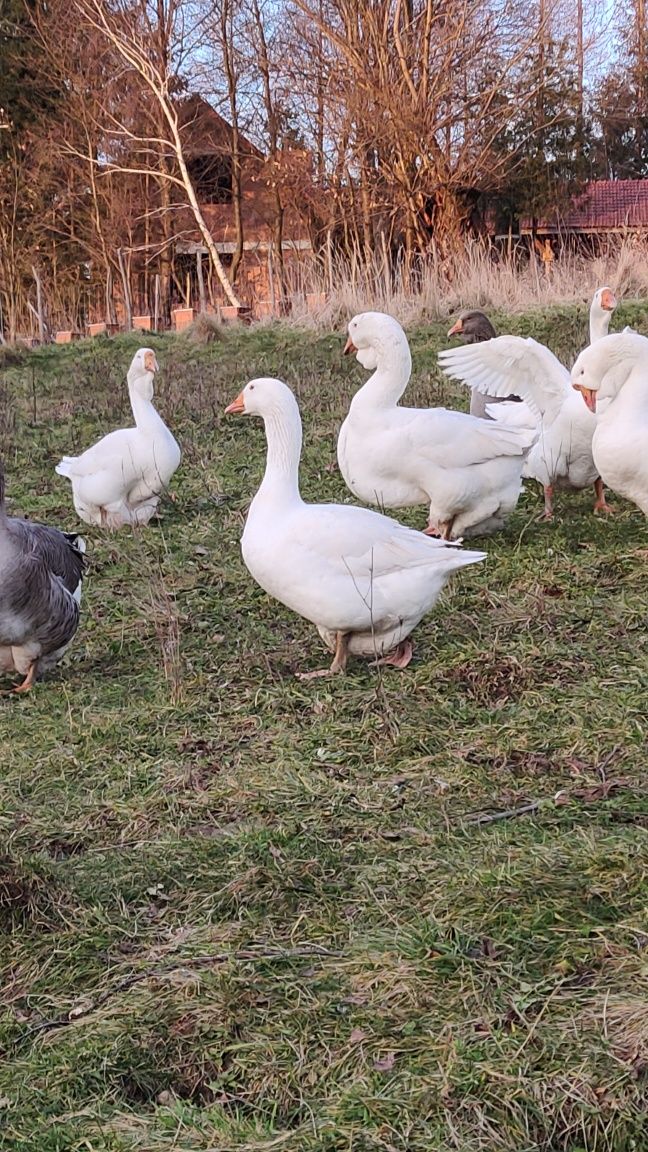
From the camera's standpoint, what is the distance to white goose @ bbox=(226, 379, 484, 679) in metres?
4.48

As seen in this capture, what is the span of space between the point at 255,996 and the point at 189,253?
→ 29.8m

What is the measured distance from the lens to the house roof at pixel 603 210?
2592cm

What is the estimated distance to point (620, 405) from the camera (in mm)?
5578

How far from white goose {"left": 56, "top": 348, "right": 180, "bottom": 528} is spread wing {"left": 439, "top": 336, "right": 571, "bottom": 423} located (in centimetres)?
193

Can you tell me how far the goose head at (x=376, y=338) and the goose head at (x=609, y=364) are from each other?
103 cm

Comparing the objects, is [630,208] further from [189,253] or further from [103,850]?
[103,850]

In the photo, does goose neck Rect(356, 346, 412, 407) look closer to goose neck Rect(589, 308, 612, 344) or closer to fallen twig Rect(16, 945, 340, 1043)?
goose neck Rect(589, 308, 612, 344)

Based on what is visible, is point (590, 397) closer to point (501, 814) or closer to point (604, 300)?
point (604, 300)

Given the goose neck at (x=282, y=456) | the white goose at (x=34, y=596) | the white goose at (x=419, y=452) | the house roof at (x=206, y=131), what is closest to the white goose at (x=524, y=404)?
the white goose at (x=419, y=452)

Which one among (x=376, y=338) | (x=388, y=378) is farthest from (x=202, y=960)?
(x=376, y=338)

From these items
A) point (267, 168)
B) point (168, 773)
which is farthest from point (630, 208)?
point (168, 773)

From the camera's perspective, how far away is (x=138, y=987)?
110 inches

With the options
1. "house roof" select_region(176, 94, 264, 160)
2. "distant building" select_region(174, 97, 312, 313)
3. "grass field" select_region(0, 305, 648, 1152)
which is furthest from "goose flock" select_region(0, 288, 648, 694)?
"house roof" select_region(176, 94, 264, 160)

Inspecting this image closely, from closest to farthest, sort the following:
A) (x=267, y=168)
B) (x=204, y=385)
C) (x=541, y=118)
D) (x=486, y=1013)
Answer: (x=486, y=1013) → (x=204, y=385) → (x=541, y=118) → (x=267, y=168)
